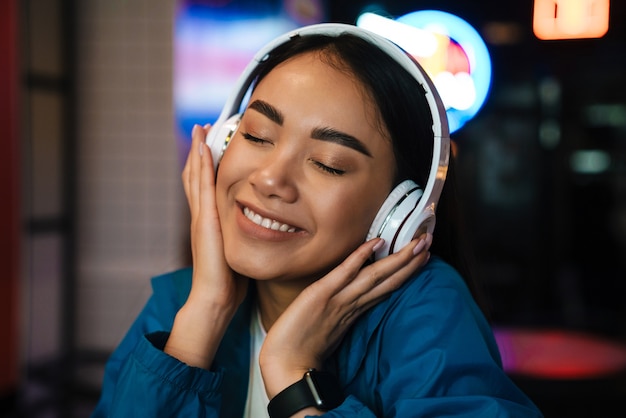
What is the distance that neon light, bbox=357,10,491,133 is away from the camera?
3689 millimetres

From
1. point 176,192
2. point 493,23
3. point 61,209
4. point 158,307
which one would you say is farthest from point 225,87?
point 158,307

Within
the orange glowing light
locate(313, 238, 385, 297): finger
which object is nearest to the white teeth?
locate(313, 238, 385, 297): finger

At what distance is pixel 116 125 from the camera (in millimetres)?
4273

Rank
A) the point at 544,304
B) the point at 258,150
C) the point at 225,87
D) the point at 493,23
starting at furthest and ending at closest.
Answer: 1. the point at 544,304
2. the point at 493,23
3. the point at 225,87
4. the point at 258,150

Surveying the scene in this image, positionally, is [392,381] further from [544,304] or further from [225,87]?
[544,304]

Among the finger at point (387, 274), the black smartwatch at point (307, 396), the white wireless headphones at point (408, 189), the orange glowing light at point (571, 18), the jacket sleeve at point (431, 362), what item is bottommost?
the black smartwatch at point (307, 396)

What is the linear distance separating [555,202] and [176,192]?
9.73ft

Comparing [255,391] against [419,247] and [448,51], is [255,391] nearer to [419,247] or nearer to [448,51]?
[419,247]

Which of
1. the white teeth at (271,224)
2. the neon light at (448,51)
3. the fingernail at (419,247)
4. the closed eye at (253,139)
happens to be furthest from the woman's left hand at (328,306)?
the neon light at (448,51)

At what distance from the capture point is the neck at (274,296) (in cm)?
132

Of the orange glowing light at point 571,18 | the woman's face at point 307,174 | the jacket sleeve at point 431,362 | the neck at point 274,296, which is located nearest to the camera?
the jacket sleeve at point 431,362

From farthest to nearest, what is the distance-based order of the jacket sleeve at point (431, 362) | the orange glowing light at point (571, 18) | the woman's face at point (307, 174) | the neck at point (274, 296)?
the orange glowing light at point (571, 18) → the neck at point (274, 296) → the woman's face at point (307, 174) → the jacket sleeve at point (431, 362)

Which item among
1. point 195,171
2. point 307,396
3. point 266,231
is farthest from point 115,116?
point 307,396

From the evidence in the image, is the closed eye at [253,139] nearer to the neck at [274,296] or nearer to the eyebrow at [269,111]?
the eyebrow at [269,111]
